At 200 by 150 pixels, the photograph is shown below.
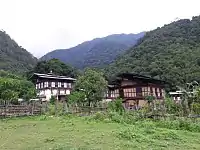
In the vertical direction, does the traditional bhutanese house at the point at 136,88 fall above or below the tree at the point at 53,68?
below

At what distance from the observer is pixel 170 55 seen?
70062 mm

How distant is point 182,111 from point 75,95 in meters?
22.5

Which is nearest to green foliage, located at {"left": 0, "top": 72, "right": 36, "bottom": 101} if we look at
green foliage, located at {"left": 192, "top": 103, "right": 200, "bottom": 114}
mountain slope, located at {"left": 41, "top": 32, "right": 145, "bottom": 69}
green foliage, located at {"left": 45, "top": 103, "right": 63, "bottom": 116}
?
green foliage, located at {"left": 45, "top": 103, "right": 63, "bottom": 116}

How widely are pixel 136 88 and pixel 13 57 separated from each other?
205 ft

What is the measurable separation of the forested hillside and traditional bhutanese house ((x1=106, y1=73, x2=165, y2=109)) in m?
8.34

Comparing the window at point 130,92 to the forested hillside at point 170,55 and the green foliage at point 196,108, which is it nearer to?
the forested hillside at point 170,55

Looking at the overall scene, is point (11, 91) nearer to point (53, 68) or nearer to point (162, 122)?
point (162, 122)

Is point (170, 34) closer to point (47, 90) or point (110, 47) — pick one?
point (47, 90)

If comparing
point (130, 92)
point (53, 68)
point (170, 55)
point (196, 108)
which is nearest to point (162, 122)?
point (196, 108)

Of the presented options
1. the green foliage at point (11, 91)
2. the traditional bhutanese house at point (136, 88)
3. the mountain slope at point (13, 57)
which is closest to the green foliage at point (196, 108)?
the green foliage at point (11, 91)

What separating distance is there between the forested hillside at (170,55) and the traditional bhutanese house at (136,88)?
27.3 ft

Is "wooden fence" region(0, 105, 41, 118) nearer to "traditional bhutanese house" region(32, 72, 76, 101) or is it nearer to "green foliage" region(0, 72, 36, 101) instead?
"green foliage" region(0, 72, 36, 101)

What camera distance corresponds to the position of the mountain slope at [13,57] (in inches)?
3783

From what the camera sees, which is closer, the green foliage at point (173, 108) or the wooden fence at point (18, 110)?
the green foliage at point (173, 108)
